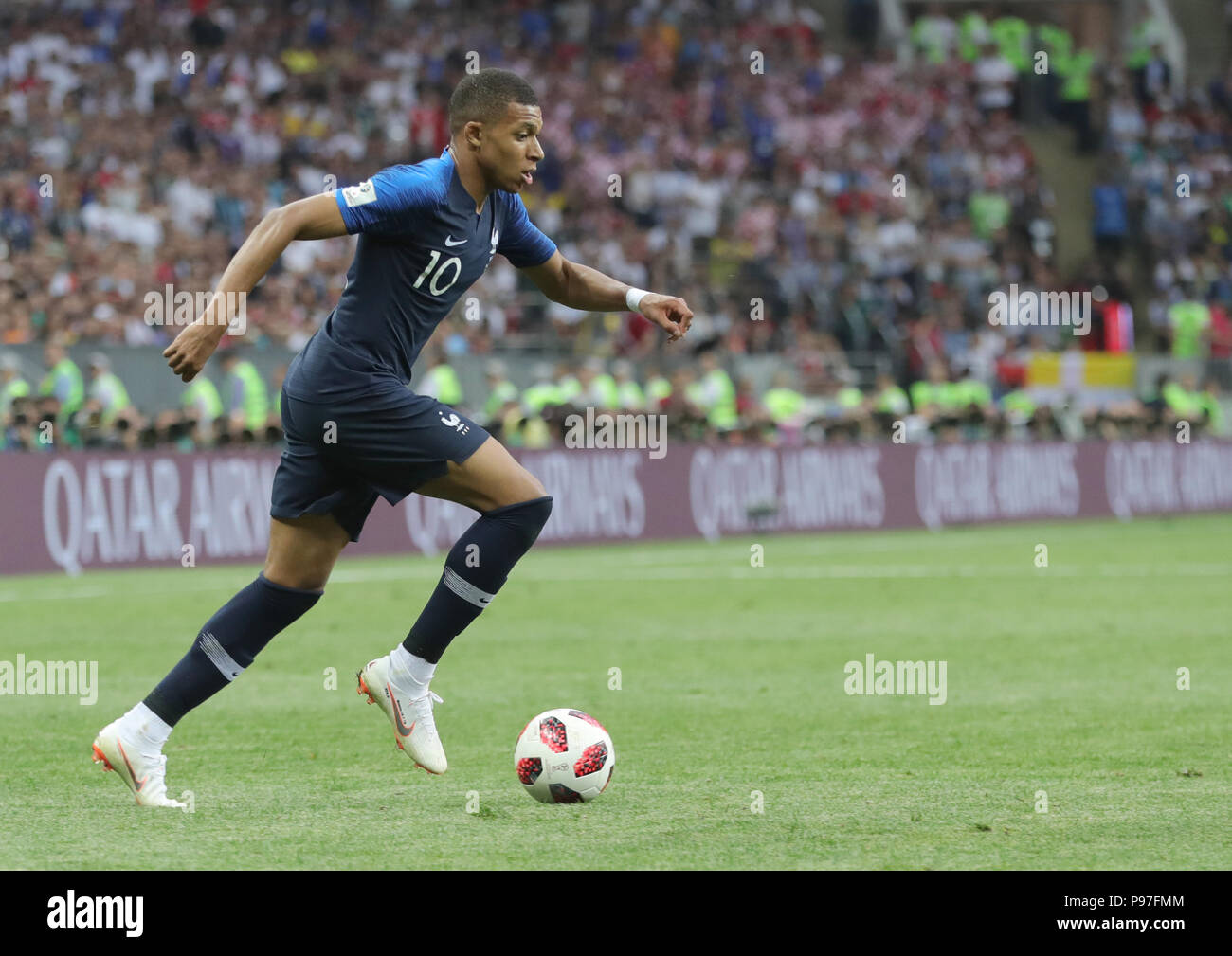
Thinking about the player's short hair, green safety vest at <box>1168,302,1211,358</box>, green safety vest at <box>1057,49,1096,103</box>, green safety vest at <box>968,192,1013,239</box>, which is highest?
green safety vest at <box>1057,49,1096,103</box>

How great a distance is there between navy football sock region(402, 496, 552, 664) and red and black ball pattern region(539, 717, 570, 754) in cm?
46

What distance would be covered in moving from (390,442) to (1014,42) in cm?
3466

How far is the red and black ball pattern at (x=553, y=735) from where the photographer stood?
701cm

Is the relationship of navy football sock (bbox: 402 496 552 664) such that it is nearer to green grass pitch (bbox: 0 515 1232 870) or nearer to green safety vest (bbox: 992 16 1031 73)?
green grass pitch (bbox: 0 515 1232 870)

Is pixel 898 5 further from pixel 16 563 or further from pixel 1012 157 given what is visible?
pixel 16 563

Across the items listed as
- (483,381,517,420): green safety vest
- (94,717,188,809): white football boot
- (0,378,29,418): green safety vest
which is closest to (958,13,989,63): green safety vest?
(483,381,517,420): green safety vest

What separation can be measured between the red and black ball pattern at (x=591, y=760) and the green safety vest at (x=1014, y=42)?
34.2 m

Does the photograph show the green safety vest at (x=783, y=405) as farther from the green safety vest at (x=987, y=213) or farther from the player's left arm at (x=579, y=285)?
the player's left arm at (x=579, y=285)

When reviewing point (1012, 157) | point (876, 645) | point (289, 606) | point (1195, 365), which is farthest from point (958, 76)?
point (289, 606)

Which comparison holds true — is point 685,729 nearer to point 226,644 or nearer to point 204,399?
point 226,644

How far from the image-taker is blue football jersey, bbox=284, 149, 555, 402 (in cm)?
695

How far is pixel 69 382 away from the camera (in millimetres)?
20391

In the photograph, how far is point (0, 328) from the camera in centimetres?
2136

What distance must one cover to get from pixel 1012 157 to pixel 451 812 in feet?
103
